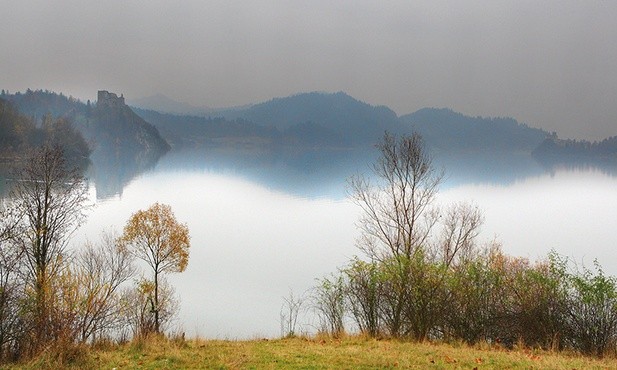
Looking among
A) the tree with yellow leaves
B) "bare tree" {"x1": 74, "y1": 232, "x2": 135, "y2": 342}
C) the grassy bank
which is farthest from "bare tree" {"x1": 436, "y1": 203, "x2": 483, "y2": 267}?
the tree with yellow leaves

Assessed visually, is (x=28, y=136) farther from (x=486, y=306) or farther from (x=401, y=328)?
(x=486, y=306)

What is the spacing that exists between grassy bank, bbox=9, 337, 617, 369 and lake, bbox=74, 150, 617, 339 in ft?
55.0

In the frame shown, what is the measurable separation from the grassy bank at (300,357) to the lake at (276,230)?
16.8 metres

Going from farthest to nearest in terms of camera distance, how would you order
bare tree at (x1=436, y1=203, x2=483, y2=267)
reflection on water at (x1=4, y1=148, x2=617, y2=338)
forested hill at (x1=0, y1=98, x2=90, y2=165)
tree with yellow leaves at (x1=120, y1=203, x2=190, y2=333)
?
1. forested hill at (x1=0, y1=98, x2=90, y2=165)
2. tree with yellow leaves at (x1=120, y1=203, x2=190, y2=333)
3. reflection on water at (x1=4, y1=148, x2=617, y2=338)
4. bare tree at (x1=436, y1=203, x2=483, y2=267)

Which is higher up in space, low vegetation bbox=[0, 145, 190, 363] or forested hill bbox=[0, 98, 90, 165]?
forested hill bbox=[0, 98, 90, 165]

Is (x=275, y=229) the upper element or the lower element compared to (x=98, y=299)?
upper

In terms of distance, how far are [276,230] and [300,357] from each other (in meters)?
68.2

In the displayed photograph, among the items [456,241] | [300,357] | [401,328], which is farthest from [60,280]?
[456,241]

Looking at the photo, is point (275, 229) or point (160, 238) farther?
point (275, 229)

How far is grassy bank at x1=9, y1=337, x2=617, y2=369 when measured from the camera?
43.1 ft

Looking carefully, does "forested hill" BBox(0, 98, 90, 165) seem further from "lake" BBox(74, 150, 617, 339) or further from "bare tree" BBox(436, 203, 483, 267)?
"bare tree" BBox(436, 203, 483, 267)

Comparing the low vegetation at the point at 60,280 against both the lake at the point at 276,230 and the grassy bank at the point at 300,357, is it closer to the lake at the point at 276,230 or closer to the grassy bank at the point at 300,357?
the grassy bank at the point at 300,357

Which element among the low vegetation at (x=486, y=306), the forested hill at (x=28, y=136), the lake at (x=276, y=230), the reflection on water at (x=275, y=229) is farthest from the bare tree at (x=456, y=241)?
the forested hill at (x=28, y=136)

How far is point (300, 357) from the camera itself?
47.1 ft
